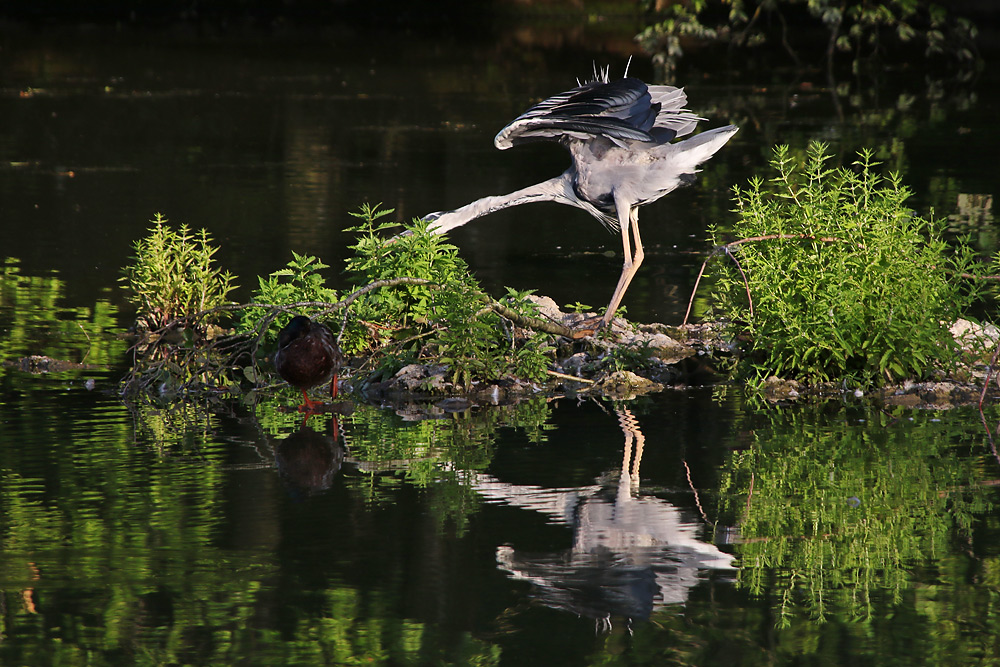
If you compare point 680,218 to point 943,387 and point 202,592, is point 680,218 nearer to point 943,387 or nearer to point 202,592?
point 943,387

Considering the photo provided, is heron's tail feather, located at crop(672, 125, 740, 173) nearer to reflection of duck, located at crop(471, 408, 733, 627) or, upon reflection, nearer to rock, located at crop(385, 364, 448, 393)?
rock, located at crop(385, 364, 448, 393)

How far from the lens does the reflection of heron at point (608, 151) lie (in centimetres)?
922

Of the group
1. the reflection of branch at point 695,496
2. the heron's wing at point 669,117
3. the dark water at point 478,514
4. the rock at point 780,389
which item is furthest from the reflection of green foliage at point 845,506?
the heron's wing at point 669,117

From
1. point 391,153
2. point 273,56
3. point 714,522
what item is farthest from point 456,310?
point 273,56

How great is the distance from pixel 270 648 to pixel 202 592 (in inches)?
23.8

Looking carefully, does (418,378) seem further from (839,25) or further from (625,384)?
(839,25)

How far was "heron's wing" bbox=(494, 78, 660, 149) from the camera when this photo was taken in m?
9.18

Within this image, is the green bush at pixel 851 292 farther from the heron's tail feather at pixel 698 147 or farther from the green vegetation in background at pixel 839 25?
the green vegetation in background at pixel 839 25

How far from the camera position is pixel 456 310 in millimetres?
8492

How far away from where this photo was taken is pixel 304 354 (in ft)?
26.3

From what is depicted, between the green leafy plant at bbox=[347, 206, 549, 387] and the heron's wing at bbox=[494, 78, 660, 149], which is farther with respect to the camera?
the heron's wing at bbox=[494, 78, 660, 149]

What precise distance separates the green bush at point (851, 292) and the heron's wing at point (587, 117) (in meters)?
1.05

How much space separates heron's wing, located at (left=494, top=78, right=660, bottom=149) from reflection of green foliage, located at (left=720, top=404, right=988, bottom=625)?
2264 mm

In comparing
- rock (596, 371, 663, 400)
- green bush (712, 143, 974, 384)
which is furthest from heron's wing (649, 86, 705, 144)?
rock (596, 371, 663, 400)
